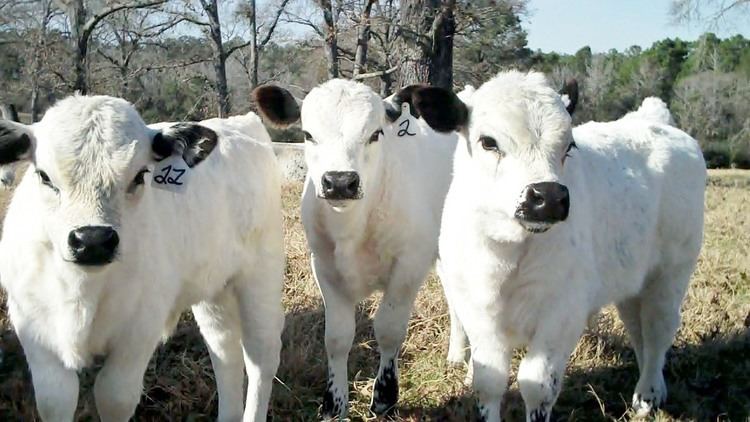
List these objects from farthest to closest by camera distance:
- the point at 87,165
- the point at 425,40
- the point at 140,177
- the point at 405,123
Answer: the point at 425,40 < the point at 405,123 < the point at 140,177 < the point at 87,165

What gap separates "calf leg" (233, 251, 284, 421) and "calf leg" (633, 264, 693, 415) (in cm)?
216

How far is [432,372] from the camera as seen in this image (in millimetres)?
4914

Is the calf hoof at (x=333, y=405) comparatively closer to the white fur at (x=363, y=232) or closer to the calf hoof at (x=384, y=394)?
the white fur at (x=363, y=232)

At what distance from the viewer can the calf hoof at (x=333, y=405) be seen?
4273 millimetres

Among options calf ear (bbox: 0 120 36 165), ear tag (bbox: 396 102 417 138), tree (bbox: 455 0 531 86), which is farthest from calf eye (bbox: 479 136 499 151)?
tree (bbox: 455 0 531 86)

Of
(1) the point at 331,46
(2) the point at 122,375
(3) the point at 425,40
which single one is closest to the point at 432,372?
(2) the point at 122,375

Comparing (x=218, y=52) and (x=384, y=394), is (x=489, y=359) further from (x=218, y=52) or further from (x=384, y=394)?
(x=218, y=52)

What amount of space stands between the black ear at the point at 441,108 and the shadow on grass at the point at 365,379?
5.68 feet

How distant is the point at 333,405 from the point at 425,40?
189 inches

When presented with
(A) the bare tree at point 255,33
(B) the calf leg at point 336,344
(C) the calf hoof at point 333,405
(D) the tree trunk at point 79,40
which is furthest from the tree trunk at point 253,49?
(C) the calf hoof at point 333,405

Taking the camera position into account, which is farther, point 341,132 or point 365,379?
point 365,379

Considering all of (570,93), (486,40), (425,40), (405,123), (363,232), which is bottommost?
(363,232)

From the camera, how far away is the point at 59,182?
2.80 m

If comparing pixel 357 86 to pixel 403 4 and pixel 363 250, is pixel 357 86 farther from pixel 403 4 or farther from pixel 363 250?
pixel 403 4
